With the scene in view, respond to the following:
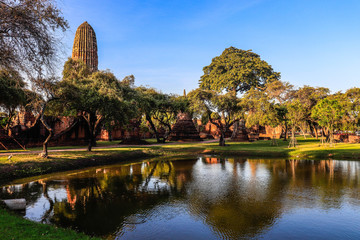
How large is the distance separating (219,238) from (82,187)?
28.3 feet

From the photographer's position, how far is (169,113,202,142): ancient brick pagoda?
149 ft

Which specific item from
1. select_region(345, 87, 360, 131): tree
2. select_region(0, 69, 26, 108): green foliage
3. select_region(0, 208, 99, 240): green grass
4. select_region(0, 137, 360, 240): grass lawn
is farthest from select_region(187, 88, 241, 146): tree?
select_region(0, 208, 99, 240): green grass

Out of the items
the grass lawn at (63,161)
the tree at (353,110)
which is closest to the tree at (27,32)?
the grass lawn at (63,161)

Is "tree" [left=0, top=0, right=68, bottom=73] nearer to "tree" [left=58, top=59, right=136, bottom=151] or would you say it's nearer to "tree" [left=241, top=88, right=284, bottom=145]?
"tree" [left=58, top=59, right=136, bottom=151]

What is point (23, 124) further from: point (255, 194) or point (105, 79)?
point (255, 194)

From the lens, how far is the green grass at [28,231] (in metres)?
5.98

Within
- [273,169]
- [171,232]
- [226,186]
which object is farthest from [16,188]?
[273,169]

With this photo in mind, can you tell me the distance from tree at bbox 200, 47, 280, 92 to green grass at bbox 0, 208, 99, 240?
46612 millimetres

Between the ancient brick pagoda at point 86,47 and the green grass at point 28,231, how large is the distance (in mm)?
50241

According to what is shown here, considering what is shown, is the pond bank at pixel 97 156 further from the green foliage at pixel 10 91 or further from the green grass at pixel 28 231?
the green grass at pixel 28 231

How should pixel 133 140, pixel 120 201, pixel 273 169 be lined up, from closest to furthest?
pixel 120 201 → pixel 273 169 → pixel 133 140

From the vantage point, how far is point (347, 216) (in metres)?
8.70

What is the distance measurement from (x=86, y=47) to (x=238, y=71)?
110ft

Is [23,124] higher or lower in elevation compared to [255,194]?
higher
